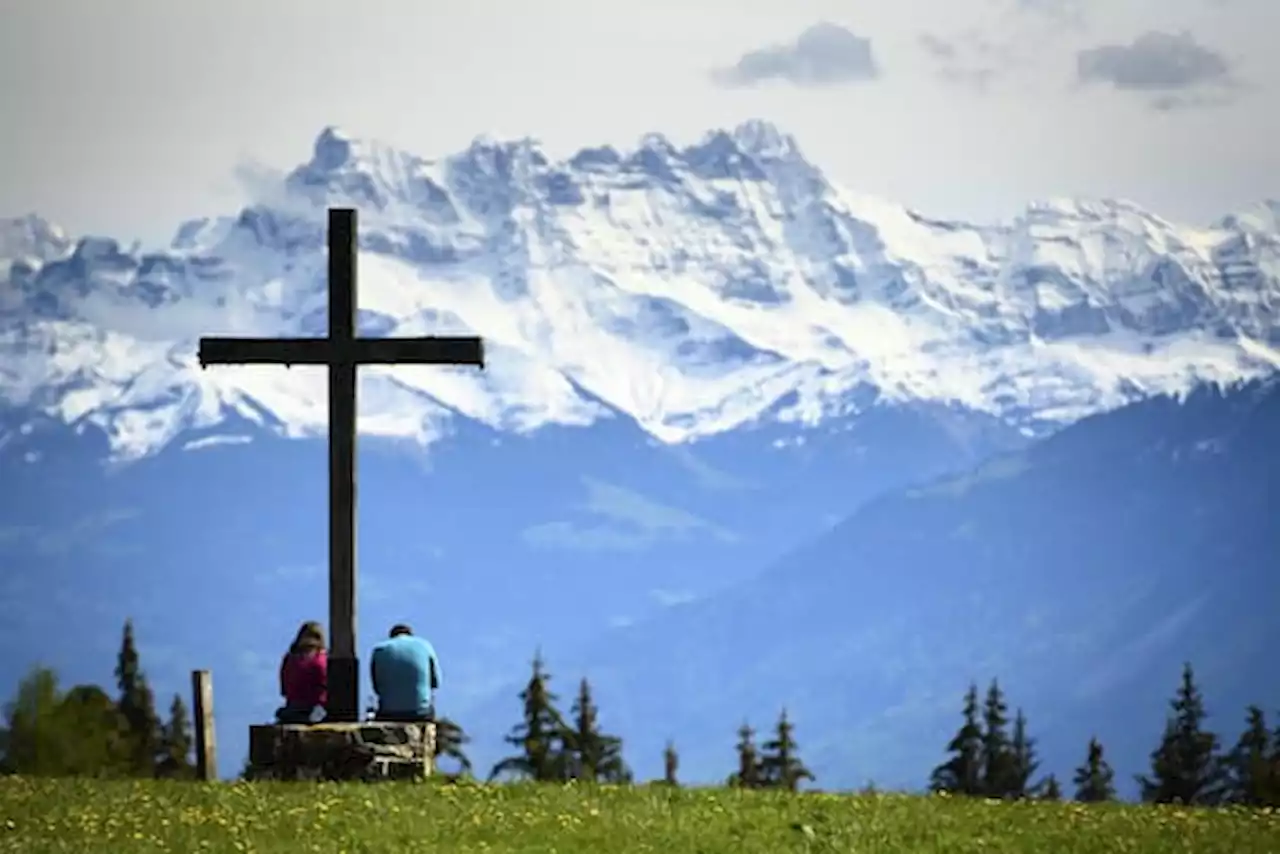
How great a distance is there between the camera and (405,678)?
31.8 meters

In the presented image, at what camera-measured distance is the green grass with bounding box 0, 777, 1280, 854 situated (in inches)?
1025

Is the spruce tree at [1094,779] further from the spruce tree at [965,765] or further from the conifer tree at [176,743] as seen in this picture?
the conifer tree at [176,743]

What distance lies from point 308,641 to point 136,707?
217 feet

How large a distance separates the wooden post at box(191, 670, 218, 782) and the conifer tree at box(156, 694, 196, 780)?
5424 centimetres

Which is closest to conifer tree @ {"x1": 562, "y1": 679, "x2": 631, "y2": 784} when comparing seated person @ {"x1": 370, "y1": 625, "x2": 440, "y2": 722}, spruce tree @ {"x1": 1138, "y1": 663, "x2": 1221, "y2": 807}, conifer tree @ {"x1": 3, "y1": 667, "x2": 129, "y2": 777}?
conifer tree @ {"x1": 3, "y1": 667, "x2": 129, "y2": 777}

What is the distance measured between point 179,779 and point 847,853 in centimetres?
784

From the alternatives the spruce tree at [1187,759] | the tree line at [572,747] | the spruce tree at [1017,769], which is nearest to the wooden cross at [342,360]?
the tree line at [572,747]

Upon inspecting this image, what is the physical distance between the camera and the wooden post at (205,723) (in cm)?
3162

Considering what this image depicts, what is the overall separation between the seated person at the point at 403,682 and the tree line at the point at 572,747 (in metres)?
24.7

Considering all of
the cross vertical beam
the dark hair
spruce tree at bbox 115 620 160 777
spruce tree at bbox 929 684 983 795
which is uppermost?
spruce tree at bbox 115 620 160 777

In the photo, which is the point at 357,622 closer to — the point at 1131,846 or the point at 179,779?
the point at 179,779

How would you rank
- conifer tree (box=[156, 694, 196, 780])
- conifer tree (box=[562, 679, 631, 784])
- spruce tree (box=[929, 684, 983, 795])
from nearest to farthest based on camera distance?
conifer tree (box=[562, 679, 631, 784])
spruce tree (box=[929, 684, 983, 795])
conifer tree (box=[156, 694, 196, 780])

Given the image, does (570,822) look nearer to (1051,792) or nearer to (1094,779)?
(1051,792)

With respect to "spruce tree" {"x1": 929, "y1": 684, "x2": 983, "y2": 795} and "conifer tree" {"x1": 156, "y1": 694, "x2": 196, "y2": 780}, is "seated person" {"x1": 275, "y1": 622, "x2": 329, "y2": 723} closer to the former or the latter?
"spruce tree" {"x1": 929, "y1": 684, "x2": 983, "y2": 795}
